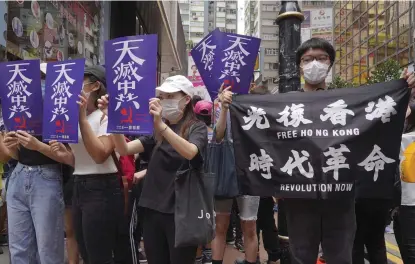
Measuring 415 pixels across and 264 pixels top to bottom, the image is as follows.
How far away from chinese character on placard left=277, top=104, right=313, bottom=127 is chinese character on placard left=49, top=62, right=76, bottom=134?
139 cm

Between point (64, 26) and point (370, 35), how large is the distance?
30398mm

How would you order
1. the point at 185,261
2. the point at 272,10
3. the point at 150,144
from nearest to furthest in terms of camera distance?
the point at 185,261 → the point at 150,144 → the point at 272,10

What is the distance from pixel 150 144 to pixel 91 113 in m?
0.49

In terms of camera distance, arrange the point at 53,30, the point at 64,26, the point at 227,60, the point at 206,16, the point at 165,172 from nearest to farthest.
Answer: the point at 165,172
the point at 227,60
the point at 53,30
the point at 64,26
the point at 206,16

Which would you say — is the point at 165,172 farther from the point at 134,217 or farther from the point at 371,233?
the point at 371,233

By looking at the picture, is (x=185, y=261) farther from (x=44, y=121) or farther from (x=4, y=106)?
(x=4, y=106)

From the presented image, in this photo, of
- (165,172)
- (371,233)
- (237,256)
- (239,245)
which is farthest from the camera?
(239,245)

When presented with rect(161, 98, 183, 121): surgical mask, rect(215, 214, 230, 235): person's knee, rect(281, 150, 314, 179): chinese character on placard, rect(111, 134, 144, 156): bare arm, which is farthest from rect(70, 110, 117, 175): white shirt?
rect(215, 214, 230, 235): person's knee

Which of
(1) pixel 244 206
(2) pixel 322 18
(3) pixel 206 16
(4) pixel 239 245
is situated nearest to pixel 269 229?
(1) pixel 244 206

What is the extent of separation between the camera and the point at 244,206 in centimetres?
379

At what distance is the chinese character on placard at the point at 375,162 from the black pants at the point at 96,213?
1.66m

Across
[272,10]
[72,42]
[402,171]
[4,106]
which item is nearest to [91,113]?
[4,106]

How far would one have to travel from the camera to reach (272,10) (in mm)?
69500

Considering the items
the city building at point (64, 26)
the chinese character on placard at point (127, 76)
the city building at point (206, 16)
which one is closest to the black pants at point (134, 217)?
the chinese character on placard at point (127, 76)
